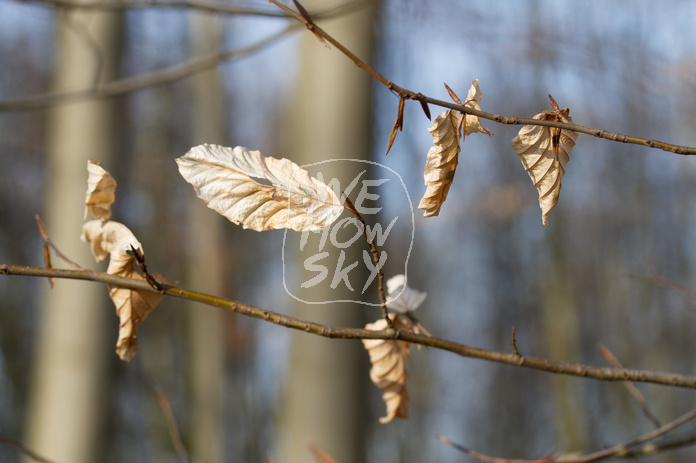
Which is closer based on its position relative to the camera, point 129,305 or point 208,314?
point 129,305

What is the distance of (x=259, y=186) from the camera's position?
0.38 m

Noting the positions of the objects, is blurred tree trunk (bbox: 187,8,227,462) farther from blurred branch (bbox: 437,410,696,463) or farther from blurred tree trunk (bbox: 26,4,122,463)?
blurred branch (bbox: 437,410,696,463)

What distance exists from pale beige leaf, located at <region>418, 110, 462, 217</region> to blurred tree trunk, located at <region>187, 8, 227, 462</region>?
13.3ft

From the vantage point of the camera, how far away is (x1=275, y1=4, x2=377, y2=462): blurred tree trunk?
1.35 meters

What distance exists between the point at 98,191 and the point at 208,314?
13.6 feet

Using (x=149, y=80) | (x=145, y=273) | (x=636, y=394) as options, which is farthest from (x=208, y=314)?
(x=145, y=273)

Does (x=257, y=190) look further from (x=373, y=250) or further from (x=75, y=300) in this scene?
(x=75, y=300)

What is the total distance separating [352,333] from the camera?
0.38 m

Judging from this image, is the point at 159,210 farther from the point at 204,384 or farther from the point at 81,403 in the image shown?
the point at 81,403

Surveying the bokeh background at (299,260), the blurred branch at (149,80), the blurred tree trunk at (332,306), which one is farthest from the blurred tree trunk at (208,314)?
the blurred branch at (149,80)

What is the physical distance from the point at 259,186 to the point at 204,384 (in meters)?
4.35

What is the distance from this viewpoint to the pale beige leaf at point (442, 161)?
387 millimetres

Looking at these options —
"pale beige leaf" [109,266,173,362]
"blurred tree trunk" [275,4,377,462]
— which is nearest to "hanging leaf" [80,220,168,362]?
"pale beige leaf" [109,266,173,362]

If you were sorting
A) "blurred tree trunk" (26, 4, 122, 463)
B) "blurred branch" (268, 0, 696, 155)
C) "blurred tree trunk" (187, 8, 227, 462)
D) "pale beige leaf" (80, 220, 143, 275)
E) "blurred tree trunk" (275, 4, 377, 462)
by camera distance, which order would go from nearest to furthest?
"blurred branch" (268, 0, 696, 155)
"pale beige leaf" (80, 220, 143, 275)
"blurred tree trunk" (275, 4, 377, 462)
"blurred tree trunk" (26, 4, 122, 463)
"blurred tree trunk" (187, 8, 227, 462)
